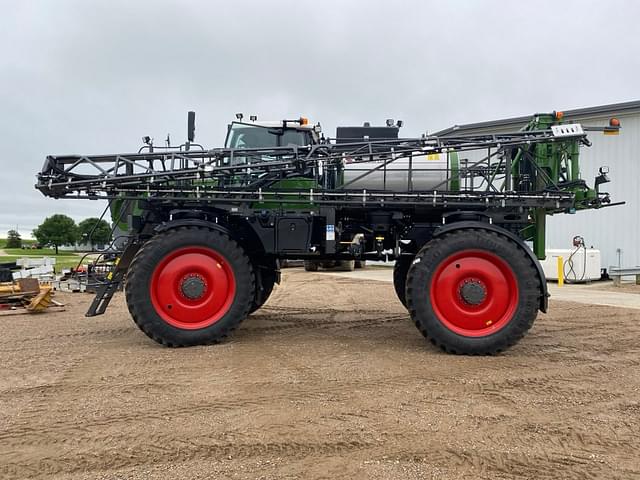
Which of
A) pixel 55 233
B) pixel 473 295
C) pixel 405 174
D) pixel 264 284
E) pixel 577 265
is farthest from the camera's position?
pixel 55 233

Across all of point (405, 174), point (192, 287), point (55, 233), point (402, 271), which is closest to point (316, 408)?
point (192, 287)

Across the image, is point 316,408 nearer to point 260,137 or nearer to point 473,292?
point 473,292

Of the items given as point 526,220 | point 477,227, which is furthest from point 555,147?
point 477,227

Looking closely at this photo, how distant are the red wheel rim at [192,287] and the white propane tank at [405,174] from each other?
198 cm

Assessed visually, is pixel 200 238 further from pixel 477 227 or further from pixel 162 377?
pixel 477 227

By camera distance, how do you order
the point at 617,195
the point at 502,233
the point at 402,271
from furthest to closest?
the point at 617,195 → the point at 402,271 → the point at 502,233

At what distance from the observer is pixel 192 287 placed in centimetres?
588

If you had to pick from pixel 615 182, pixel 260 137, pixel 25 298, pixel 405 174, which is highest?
pixel 615 182

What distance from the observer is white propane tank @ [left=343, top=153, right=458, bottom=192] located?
6.43 m

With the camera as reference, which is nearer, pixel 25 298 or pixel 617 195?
pixel 25 298

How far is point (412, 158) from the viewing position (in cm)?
642

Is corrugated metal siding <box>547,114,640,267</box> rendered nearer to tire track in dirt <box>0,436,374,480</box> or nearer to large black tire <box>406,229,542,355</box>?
large black tire <box>406,229,542,355</box>

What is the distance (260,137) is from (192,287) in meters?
2.51

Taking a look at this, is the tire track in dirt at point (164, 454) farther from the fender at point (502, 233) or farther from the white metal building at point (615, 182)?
the white metal building at point (615, 182)
